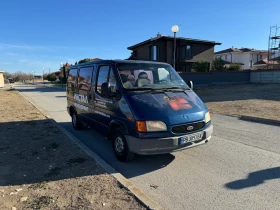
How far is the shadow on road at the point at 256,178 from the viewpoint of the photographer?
3.68 metres

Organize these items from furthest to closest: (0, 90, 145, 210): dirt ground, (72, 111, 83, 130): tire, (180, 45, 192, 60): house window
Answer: (180, 45, 192, 60): house window
(72, 111, 83, 130): tire
(0, 90, 145, 210): dirt ground

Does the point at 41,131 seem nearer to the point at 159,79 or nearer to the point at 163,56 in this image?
the point at 159,79

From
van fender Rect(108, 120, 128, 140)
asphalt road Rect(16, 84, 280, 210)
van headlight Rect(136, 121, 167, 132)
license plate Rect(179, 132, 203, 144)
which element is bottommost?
asphalt road Rect(16, 84, 280, 210)

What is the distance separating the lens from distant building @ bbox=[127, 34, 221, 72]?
32688 mm

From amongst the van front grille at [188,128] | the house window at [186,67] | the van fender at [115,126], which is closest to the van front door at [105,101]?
the van fender at [115,126]

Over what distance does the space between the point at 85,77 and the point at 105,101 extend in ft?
5.49

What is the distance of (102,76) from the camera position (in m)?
5.45

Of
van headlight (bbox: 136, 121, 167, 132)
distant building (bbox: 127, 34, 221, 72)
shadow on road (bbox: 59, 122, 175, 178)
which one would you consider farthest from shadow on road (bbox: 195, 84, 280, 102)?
distant building (bbox: 127, 34, 221, 72)

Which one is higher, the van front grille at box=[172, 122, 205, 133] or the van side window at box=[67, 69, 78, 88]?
the van side window at box=[67, 69, 78, 88]

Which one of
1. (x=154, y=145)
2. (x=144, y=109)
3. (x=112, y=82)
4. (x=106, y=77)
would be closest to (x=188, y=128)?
(x=154, y=145)

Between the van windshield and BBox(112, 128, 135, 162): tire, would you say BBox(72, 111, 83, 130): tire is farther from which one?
the van windshield

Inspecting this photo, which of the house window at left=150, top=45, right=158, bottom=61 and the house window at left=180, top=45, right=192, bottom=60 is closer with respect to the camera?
the house window at left=150, top=45, right=158, bottom=61

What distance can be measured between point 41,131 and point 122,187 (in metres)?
4.46

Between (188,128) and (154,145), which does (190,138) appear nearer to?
(188,128)
